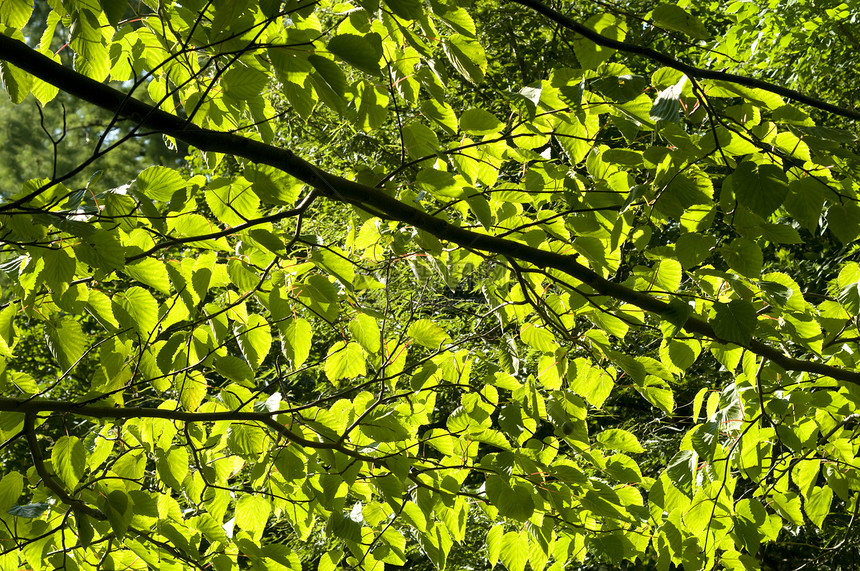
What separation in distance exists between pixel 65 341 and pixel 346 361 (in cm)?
58

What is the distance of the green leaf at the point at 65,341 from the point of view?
1.36 metres

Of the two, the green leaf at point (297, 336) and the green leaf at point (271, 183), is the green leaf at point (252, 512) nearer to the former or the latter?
the green leaf at point (297, 336)

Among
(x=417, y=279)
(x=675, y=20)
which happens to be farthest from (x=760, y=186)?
(x=417, y=279)

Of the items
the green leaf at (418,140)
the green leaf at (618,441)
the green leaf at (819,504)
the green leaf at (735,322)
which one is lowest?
the green leaf at (819,504)

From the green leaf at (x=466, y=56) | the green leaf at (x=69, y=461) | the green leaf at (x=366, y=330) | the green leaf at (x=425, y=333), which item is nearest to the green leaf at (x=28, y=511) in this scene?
the green leaf at (x=69, y=461)

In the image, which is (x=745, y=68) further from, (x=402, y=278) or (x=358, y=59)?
(x=358, y=59)

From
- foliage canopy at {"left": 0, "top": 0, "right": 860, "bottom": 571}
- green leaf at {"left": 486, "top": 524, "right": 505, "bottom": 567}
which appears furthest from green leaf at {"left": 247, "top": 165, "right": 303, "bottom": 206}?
green leaf at {"left": 486, "top": 524, "right": 505, "bottom": 567}

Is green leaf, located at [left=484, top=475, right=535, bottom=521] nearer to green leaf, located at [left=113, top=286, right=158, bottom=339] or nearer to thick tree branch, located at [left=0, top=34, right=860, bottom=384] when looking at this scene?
thick tree branch, located at [left=0, top=34, right=860, bottom=384]

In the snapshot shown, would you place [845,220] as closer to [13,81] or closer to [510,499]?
[510,499]

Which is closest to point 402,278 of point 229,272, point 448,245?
point 448,245

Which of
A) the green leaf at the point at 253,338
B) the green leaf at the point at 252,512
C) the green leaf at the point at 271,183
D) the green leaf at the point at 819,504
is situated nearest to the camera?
the green leaf at the point at 271,183

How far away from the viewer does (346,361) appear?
1507 mm

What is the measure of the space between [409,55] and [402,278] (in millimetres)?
3447

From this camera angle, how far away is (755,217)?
4.15 feet
